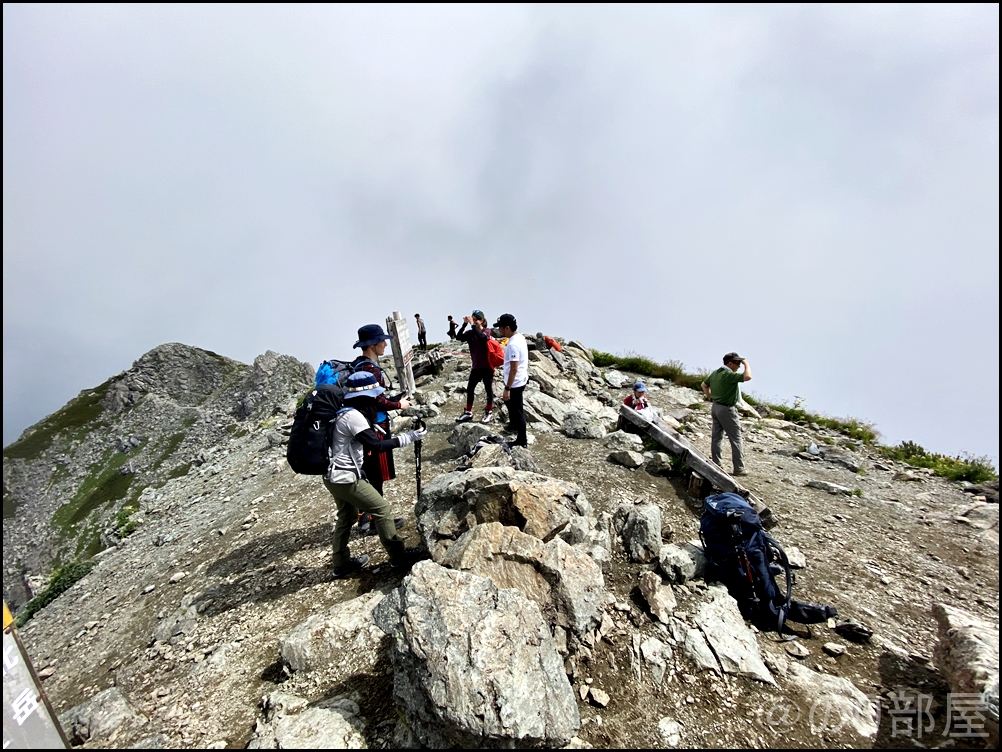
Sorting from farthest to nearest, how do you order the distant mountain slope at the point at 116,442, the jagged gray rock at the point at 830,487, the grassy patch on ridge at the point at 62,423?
the grassy patch on ridge at the point at 62,423 → the distant mountain slope at the point at 116,442 → the jagged gray rock at the point at 830,487

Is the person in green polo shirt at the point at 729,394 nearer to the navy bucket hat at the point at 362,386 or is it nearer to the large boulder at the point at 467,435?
the large boulder at the point at 467,435

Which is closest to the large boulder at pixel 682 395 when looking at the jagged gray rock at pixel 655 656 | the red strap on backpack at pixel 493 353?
the red strap on backpack at pixel 493 353

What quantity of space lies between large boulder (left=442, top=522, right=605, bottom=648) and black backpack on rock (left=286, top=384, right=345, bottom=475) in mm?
2041

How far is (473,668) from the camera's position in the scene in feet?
13.0

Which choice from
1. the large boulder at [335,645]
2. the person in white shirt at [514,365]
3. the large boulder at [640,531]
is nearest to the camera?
the large boulder at [335,645]

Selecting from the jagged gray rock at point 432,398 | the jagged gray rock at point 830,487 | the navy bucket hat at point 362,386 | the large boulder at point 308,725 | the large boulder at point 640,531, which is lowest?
the large boulder at point 308,725

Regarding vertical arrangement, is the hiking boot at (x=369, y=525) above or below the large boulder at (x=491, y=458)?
below

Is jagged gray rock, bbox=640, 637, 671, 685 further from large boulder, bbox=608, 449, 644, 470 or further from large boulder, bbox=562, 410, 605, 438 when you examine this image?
large boulder, bbox=562, 410, 605, 438

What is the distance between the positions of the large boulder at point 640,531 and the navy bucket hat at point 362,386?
4.20 m

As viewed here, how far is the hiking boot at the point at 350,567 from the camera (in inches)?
252

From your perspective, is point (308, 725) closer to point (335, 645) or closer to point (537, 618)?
point (335, 645)

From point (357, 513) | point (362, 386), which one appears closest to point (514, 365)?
point (362, 386)

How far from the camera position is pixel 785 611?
5.46m

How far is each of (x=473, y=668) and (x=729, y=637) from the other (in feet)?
10.3
